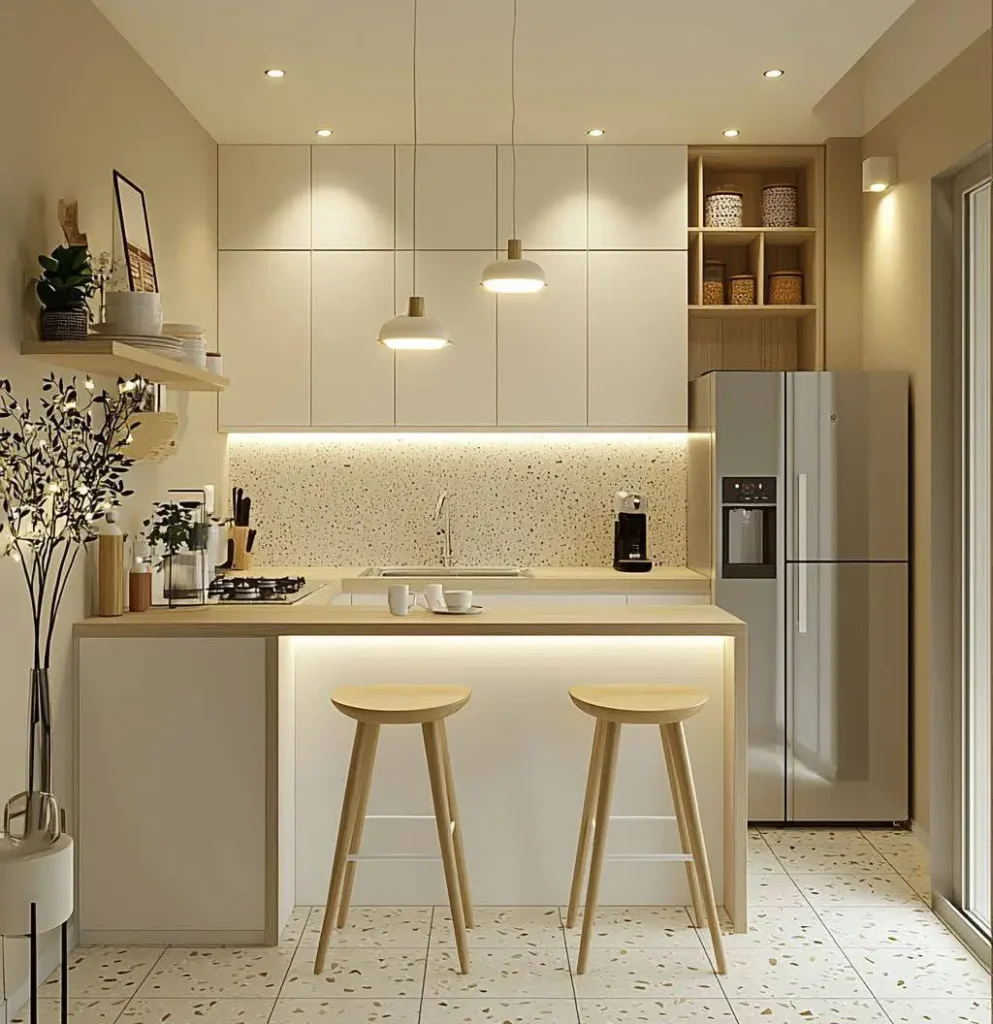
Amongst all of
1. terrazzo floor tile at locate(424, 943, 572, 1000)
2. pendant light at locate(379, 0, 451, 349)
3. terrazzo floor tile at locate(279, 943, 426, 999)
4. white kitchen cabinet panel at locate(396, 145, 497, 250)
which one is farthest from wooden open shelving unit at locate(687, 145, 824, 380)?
terrazzo floor tile at locate(279, 943, 426, 999)

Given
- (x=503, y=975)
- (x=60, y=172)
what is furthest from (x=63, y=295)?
(x=503, y=975)

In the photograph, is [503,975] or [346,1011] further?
[503,975]

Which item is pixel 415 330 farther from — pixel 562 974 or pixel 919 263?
pixel 562 974

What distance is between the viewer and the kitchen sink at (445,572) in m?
4.89

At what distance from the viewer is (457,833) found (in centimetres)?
334

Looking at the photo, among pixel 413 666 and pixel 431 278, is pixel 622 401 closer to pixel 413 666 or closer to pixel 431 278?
pixel 431 278

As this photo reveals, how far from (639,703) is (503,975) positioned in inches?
32.7

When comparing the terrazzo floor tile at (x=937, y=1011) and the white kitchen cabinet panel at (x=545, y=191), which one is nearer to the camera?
the terrazzo floor tile at (x=937, y=1011)

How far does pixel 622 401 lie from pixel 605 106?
1254mm

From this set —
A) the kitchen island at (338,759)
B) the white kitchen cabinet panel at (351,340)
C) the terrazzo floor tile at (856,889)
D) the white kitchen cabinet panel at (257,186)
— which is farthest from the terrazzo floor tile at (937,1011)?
the white kitchen cabinet panel at (257,186)

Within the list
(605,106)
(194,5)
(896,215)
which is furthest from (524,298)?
(194,5)

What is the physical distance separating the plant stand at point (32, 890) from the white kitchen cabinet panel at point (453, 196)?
3.30 meters

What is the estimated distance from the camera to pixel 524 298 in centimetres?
507

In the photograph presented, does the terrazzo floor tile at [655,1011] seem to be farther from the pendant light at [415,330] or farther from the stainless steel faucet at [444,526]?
the stainless steel faucet at [444,526]
